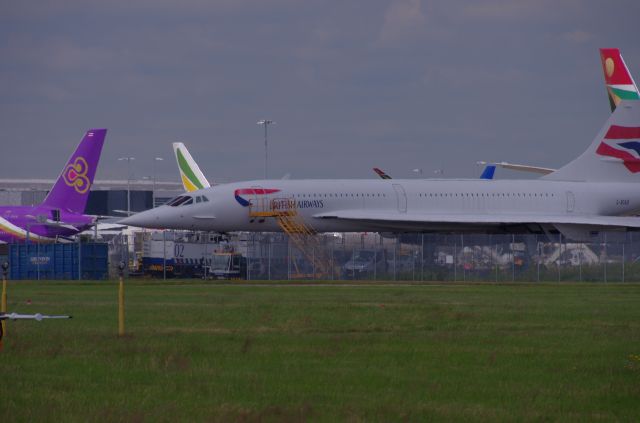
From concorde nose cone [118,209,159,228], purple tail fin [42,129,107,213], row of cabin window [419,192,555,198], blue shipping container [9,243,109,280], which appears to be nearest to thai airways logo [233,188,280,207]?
concorde nose cone [118,209,159,228]

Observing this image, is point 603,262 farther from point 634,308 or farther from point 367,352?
point 367,352

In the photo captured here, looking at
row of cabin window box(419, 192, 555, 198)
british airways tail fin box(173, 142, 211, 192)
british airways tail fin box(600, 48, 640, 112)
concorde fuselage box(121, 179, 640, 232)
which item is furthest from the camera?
british airways tail fin box(173, 142, 211, 192)

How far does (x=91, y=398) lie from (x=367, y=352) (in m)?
5.48

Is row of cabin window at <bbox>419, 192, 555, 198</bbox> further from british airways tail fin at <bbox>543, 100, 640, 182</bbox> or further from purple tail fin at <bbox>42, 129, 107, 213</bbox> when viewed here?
purple tail fin at <bbox>42, 129, 107, 213</bbox>

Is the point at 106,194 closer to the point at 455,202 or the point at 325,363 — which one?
the point at 455,202

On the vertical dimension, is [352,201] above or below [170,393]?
above

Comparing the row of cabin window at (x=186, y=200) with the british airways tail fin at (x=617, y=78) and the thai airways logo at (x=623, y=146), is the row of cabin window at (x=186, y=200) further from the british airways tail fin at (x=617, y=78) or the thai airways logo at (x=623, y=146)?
the british airways tail fin at (x=617, y=78)

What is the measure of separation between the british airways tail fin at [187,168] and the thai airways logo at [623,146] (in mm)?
40092

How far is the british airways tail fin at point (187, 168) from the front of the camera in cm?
9106

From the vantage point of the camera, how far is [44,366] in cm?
1573

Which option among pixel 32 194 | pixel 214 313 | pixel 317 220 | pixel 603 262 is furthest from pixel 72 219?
pixel 32 194

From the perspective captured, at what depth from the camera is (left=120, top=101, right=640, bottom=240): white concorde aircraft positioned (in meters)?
52.5

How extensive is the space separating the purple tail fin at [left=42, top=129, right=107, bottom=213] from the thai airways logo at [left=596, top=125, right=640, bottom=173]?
2761 centimetres

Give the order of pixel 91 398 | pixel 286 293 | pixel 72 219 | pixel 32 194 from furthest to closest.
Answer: pixel 32 194 < pixel 72 219 < pixel 286 293 < pixel 91 398
